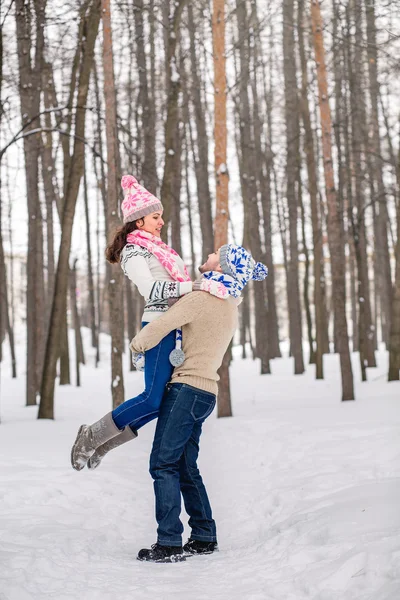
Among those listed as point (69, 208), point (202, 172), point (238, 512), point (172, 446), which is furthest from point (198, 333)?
point (202, 172)

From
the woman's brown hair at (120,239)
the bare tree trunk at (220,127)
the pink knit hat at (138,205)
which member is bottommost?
the woman's brown hair at (120,239)

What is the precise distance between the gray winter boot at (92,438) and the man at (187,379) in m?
0.27

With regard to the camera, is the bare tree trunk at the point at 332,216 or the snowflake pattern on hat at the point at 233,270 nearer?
the snowflake pattern on hat at the point at 233,270

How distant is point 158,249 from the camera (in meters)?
3.87

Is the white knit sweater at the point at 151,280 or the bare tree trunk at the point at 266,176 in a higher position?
the bare tree trunk at the point at 266,176

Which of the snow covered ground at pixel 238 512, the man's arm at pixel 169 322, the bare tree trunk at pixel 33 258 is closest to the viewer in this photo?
the snow covered ground at pixel 238 512

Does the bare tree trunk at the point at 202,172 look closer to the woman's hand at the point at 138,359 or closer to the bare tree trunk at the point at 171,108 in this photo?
the bare tree trunk at the point at 171,108

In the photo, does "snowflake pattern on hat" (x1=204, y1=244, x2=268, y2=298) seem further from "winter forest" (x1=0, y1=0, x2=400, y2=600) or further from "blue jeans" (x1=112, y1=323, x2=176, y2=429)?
"winter forest" (x1=0, y1=0, x2=400, y2=600)

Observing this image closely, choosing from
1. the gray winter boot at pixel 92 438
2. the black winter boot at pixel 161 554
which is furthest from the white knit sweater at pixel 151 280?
the black winter boot at pixel 161 554

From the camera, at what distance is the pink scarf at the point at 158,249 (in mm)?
3854

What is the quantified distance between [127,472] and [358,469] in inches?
88.2

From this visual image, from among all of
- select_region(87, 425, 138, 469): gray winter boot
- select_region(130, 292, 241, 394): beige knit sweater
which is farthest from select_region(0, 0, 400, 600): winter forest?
select_region(130, 292, 241, 394): beige knit sweater

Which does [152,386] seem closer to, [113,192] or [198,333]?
[198,333]

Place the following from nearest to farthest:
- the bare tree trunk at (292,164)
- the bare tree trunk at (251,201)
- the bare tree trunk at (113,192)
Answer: the bare tree trunk at (113,192)
the bare tree trunk at (292,164)
the bare tree trunk at (251,201)
